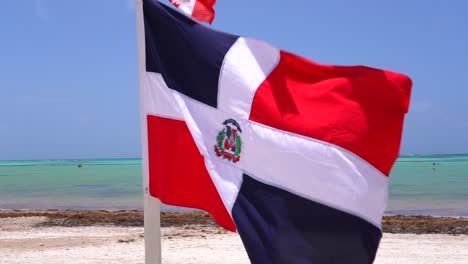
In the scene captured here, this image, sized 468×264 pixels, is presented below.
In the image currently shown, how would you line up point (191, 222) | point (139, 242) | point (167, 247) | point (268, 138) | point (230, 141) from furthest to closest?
point (191, 222)
point (139, 242)
point (167, 247)
point (230, 141)
point (268, 138)

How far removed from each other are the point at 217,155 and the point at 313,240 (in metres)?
0.97

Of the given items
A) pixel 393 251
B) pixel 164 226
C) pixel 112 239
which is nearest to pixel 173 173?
pixel 393 251

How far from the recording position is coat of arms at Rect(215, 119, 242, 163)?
4.40 metres

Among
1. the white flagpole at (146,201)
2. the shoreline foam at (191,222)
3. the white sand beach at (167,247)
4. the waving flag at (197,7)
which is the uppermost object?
the waving flag at (197,7)

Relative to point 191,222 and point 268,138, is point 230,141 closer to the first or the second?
point 268,138

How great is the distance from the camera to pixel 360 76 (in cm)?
428

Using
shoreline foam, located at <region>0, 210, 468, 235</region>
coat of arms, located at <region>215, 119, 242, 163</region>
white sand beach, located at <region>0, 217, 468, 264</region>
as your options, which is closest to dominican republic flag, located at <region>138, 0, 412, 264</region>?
coat of arms, located at <region>215, 119, 242, 163</region>

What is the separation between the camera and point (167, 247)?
11.4 meters

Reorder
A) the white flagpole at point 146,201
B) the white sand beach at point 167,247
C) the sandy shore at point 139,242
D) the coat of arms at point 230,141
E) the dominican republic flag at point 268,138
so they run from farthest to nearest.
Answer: the sandy shore at point 139,242
the white sand beach at point 167,247
the white flagpole at point 146,201
the coat of arms at point 230,141
the dominican republic flag at point 268,138

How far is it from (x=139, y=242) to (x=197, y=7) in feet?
27.6

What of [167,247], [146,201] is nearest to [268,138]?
[146,201]

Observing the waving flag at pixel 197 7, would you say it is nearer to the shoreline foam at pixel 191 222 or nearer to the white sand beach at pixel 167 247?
the white sand beach at pixel 167 247

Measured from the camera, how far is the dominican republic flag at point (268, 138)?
409cm

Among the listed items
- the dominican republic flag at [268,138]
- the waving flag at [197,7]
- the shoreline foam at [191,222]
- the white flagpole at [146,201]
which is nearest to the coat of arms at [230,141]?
the dominican republic flag at [268,138]
